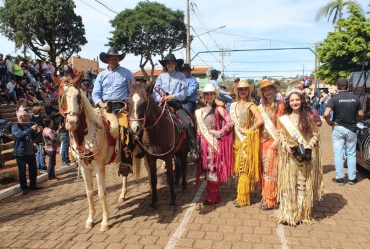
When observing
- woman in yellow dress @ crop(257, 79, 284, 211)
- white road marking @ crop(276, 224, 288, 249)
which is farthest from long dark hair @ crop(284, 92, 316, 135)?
white road marking @ crop(276, 224, 288, 249)

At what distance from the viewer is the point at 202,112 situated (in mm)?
4961

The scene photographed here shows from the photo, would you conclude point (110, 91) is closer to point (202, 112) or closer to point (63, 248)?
point (202, 112)

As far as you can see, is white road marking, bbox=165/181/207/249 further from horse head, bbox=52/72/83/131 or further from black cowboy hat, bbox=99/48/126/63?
black cowboy hat, bbox=99/48/126/63

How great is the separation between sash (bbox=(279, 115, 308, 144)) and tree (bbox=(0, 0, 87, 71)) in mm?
26080

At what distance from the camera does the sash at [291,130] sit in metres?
3.96

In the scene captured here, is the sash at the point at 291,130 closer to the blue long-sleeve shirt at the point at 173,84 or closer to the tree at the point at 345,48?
the blue long-sleeve shirt at the point at 173,84

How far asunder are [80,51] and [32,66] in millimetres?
12772

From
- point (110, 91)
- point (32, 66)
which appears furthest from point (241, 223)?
point (32, 66)

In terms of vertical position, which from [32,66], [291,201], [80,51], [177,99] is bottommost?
[291,201]

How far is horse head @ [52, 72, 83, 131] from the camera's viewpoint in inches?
142

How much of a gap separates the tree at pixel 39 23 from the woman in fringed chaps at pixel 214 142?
81.4 feet

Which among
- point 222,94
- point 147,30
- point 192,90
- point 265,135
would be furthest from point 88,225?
point 147,30

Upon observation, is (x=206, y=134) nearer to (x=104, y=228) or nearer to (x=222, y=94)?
(x=104, y=228)

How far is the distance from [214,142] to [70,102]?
2402mm
